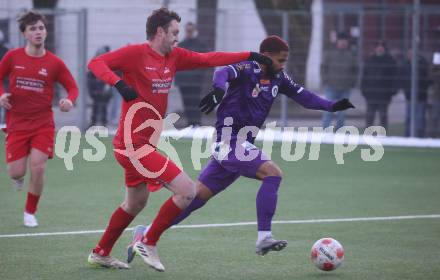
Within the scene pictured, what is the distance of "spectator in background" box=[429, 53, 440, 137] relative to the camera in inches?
805

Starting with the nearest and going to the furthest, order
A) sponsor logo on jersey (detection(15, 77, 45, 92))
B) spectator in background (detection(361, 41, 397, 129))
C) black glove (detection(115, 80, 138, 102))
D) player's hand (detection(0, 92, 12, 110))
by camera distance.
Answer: black glove (detection(115, 80, 138, 102)) → player's hand (detection(0, 92, 12, 110)) → sponsor logo on jersey (detection(15, 77, 45, 92)) → spectator in background (detection(361, 41, 397, 129))

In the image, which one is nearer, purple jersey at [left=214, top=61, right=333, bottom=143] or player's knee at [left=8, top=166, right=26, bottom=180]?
purple jersey at [left=214, top=61, right=333, bottom=143]

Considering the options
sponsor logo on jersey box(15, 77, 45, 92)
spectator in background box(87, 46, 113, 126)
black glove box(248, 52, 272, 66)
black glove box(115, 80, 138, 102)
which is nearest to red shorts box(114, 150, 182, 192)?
black glove box(115, 80, 138, 102)

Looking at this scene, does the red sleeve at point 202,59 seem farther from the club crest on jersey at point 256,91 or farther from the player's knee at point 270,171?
the player's knee at point 270,171

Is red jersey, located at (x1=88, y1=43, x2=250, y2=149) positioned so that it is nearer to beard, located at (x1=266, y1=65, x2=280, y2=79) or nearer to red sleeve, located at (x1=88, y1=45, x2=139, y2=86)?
red sleeve, located at (x1=88, y1=45, x2=139, y2=86)

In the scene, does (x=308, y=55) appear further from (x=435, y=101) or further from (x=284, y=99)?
(x=435, y=101)

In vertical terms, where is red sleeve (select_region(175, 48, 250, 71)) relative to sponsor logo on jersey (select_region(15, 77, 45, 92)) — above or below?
above

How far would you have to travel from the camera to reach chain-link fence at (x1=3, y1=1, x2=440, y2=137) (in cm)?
2111

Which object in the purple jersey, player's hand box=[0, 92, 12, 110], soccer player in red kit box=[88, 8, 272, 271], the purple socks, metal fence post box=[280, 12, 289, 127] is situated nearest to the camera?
soccer player in red kit box=[88, 8, 272, 271]

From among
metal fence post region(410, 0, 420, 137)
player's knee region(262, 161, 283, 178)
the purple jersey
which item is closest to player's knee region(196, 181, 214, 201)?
the purple jersey

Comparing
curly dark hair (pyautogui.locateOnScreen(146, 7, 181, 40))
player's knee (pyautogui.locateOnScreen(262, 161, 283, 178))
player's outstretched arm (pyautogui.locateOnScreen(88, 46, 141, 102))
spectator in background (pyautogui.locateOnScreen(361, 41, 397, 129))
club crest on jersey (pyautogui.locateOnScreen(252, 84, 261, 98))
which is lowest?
spectator in background (pyautogui.locateOnScreen(361, 41, 397, 129))

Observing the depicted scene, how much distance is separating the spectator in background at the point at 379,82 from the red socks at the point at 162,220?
13322mm

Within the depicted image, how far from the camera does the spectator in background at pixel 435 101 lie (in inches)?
805

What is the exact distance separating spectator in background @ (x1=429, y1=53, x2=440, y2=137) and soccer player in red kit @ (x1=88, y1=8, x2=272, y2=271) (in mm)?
12720
